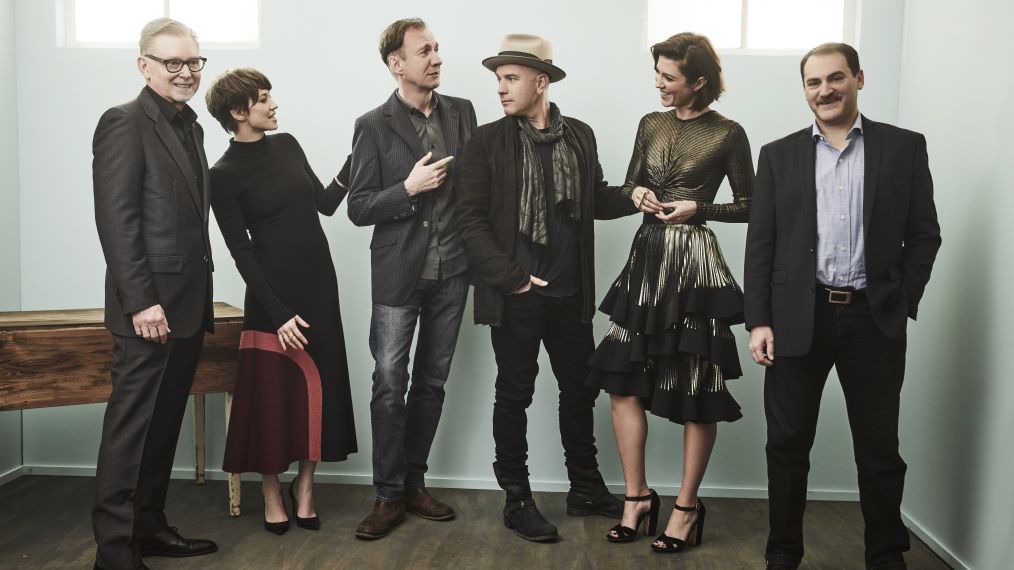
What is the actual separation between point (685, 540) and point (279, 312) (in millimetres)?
1631

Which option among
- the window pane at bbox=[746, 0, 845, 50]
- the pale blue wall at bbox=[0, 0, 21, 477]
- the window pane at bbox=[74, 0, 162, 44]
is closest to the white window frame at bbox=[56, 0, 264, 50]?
the window pane at bbox=[74, 0, 162, 44]

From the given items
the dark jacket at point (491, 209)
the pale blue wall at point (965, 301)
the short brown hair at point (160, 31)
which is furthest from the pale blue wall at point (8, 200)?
the pale blue wall at point (965, 301)

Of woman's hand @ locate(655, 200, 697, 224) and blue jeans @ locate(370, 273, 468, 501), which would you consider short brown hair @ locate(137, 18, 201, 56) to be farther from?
woman's hand @ locate(655, 200, 697, 224)

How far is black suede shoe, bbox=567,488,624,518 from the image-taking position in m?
3.54

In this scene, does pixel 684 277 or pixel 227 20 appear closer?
pixel 684 277

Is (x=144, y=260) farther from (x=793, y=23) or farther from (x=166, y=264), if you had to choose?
(x=793, y=23)

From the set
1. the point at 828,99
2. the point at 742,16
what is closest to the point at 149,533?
the point at 828,99

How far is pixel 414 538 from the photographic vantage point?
10.8 ft

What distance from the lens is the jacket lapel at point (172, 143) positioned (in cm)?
284

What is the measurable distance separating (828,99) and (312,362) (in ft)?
6.40

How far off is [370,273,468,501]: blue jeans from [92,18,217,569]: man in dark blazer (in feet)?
2.30

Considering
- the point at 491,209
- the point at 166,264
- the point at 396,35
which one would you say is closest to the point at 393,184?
the point at 491,209

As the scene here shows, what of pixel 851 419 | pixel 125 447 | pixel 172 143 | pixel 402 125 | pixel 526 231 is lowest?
pixel 125 447

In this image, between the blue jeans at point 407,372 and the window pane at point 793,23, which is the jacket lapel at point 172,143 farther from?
the window pane at point 793,23
